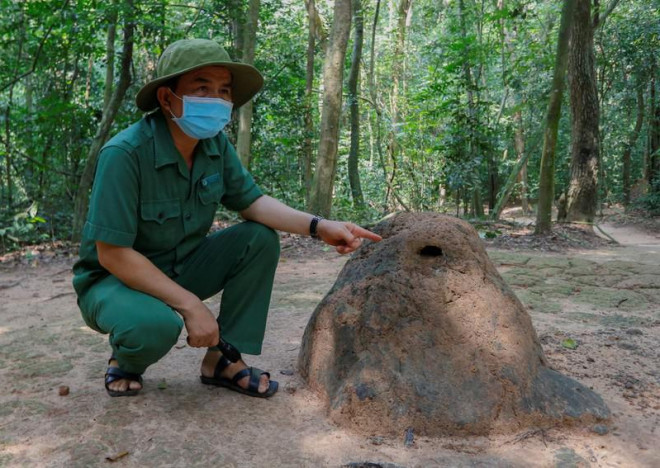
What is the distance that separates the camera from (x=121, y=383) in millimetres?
2256

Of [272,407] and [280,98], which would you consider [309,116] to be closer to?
[280,98]

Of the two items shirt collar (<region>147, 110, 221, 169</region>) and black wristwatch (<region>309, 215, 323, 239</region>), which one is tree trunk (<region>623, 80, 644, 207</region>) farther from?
shirt collar (<region>147, 110, 221, 169</region>)

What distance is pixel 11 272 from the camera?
558 centimetres

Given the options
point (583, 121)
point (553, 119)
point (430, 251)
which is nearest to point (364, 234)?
point (430, 251)

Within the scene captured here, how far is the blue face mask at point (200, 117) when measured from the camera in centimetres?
212

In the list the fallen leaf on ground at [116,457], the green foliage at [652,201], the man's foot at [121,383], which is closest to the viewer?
the fallen leaf on ground at [116,457]

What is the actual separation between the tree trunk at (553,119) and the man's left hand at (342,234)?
195 inches

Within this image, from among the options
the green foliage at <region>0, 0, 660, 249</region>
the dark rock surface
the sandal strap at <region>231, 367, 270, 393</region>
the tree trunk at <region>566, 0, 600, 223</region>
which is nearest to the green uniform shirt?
the sandal strap at <region>231, 367, 270, 393</region>

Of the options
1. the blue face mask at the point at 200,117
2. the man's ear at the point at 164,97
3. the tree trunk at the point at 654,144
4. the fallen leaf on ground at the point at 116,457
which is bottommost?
the fallen leaf on ground at the point at 116,457

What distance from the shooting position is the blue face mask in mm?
2119

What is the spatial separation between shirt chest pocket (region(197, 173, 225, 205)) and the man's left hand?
0.44 metres

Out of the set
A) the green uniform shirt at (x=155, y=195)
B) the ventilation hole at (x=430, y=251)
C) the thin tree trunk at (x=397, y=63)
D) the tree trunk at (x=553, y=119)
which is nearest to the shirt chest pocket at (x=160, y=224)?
the green uniform shirt at (x=155, y=195)

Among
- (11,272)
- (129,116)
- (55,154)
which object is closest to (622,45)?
(129,116)

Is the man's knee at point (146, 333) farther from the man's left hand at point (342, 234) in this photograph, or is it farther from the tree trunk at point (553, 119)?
the tree trunk at point (553, 119)
